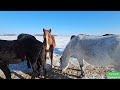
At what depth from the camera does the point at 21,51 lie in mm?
3859

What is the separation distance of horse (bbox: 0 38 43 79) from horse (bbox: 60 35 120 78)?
0.35m

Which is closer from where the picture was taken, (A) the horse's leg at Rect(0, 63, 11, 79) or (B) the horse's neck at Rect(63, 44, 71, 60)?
(A) the horse's leg at Rect(0, 63, 11, 79)

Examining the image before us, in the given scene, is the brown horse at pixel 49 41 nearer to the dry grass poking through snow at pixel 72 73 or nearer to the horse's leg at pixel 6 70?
the dry grass poking through snow at pixel 72 73

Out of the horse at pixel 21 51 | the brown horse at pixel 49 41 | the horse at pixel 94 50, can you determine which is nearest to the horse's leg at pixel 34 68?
the horse at pixel 21 51

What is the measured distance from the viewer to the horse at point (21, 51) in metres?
3.82

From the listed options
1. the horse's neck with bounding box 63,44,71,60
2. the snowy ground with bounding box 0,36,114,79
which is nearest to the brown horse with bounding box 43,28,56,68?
the snowy ground with bounding box 0,36,114,79

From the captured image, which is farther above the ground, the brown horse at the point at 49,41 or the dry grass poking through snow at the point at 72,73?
the brown horse at the point at 49,41

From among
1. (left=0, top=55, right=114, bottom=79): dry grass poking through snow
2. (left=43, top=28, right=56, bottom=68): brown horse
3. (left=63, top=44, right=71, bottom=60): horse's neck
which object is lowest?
(left=0, top=55, right=114, bottom=79): dry grass poking through snow

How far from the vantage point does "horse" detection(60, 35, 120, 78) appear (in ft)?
12.5

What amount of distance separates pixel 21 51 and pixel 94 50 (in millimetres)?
904

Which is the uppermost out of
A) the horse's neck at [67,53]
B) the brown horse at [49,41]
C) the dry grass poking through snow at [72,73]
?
the brown horse at [49,41]

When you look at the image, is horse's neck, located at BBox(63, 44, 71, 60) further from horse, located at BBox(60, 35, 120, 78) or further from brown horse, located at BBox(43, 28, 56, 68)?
brown horse, located at BBox(43, 28, 56, 68)

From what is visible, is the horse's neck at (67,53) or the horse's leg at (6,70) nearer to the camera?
the horse's leg at (6,70)

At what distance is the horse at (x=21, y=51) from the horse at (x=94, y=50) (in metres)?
0.35
